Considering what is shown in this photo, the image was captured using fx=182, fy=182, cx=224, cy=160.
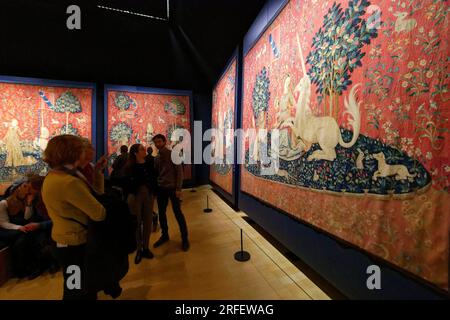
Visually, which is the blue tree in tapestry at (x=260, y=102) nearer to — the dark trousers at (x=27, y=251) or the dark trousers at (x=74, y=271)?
the dark trousers at (x=74, y=271)

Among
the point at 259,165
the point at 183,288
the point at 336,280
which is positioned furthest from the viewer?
the point at 259,165

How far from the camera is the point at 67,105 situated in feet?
16.6

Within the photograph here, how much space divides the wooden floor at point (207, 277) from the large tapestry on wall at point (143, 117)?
384cm

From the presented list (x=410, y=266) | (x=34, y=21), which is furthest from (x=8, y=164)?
(x=410, y=266)

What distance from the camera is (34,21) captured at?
4168 millimetres

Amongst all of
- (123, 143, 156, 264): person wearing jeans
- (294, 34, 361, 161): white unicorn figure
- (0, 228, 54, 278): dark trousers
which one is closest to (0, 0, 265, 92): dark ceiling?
(294, 34, 361, 161): white unicorn figure

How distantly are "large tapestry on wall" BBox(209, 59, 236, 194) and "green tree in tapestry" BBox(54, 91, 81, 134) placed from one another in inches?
156

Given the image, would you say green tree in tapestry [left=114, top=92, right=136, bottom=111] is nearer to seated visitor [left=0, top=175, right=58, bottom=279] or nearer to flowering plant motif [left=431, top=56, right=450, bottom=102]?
seated visitor [left=0, top=175, right=58, bottom=279]

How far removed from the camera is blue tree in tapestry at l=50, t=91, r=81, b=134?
4.98 metres

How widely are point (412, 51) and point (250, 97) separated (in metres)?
2.32

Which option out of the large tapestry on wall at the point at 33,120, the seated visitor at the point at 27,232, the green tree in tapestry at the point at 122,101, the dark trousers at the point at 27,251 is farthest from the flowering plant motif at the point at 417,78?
the large tapestry on wall at the point at 33,120

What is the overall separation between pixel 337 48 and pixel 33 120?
6785 mm

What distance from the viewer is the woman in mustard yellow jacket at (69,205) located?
3.34 feet
